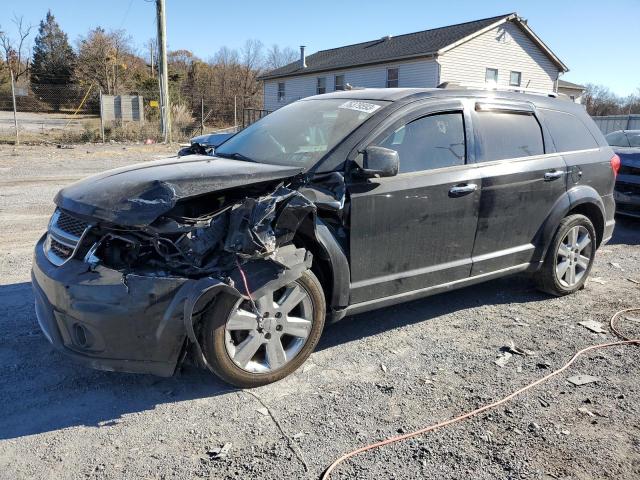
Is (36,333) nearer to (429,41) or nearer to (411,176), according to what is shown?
(411,176)

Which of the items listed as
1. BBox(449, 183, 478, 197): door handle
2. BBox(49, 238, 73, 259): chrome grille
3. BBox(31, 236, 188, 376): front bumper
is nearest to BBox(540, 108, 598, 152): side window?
BBox(449, 183, 478, 197): door handle

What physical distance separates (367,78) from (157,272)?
29.9m

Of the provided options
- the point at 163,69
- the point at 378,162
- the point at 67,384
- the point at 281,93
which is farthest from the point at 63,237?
the point at 281,93

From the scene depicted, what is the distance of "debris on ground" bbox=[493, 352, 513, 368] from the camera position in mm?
3884

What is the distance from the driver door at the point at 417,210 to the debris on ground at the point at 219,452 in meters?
1.38

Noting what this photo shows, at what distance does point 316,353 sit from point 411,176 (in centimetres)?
149

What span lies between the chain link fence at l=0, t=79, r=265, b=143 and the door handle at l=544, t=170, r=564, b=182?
19.1 metres

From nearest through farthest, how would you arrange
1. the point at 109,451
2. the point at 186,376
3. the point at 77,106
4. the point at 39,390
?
the point at 109,451 → the point at 39,390 → the point at 186,376 → the point at 77,106

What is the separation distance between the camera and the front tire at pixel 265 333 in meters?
3.17

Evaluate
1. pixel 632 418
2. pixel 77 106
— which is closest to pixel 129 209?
pixel 632 418

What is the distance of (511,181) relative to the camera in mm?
4512

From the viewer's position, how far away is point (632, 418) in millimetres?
3230

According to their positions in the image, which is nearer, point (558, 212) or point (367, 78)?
point (558, 212)

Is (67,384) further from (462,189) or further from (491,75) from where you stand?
(491,75)
